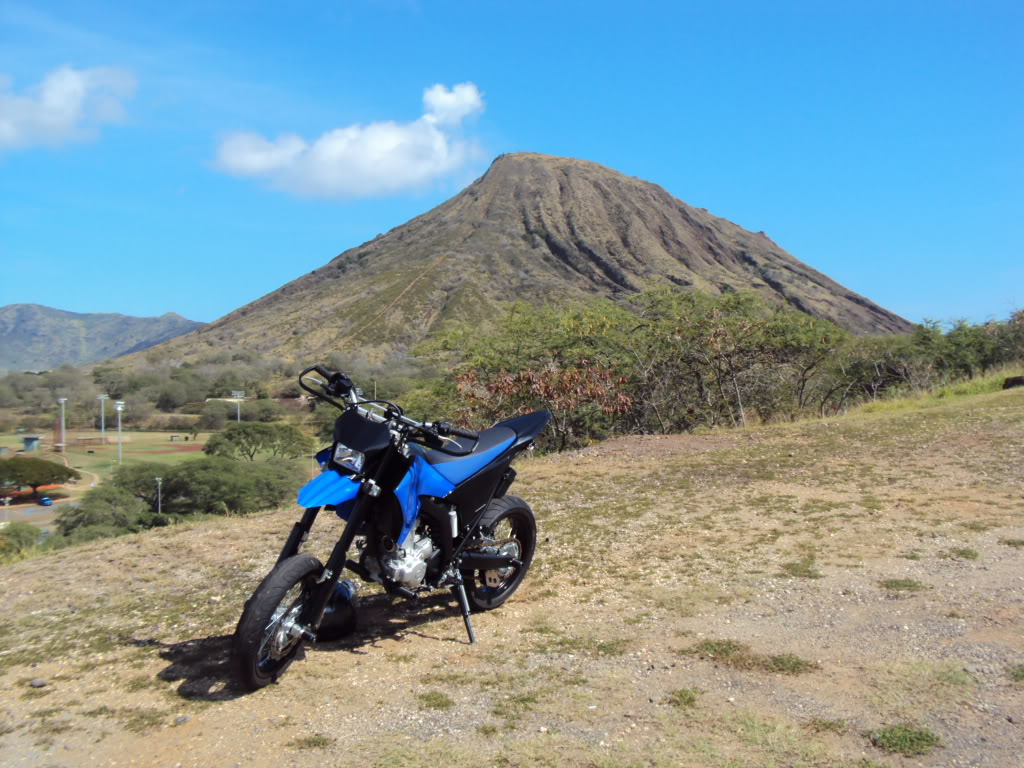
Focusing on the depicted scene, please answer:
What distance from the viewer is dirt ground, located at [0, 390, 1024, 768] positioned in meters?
3.34

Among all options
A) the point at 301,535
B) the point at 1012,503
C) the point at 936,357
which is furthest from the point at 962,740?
the point at 936,357

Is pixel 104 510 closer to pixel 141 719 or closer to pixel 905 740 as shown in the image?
pixel 141 719

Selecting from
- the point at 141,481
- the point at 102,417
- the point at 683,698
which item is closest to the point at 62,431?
the point at 102,417

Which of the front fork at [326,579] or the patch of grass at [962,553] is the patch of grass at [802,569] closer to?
the patch of grass at [962,553]

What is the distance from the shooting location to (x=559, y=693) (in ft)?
12.7

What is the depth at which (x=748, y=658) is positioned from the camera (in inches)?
164

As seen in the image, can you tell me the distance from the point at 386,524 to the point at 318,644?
83 cm

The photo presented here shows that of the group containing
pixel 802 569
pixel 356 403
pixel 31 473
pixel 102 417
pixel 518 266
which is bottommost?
pixel 31 473

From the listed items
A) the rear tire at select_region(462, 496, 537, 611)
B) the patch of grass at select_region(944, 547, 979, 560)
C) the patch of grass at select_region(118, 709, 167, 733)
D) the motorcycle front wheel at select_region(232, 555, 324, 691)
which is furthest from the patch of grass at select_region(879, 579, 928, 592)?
the patch of grass at select_region(118, 709, 167, 733)

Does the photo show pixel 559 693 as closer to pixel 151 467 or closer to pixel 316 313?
pixel 151 467

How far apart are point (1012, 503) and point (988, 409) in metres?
6.59

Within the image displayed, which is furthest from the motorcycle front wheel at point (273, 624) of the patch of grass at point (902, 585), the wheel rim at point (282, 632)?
the patch of grass at point (902, 585)

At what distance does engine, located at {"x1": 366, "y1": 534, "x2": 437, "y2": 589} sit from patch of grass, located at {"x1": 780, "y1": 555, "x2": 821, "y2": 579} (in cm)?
268

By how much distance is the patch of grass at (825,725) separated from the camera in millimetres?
3332
